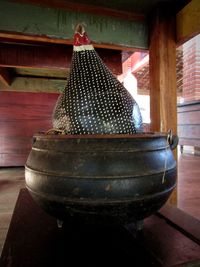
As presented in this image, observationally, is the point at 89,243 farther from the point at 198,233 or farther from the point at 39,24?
the point at 39,24

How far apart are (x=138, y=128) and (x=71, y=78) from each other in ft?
0.76

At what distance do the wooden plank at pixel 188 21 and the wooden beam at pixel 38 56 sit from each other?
0.78 meters

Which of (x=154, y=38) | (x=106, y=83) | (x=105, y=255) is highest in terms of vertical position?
(x=154, y=38)

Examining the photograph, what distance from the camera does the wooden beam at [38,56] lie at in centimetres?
171

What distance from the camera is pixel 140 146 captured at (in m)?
0.50

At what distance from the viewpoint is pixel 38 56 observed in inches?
68.6

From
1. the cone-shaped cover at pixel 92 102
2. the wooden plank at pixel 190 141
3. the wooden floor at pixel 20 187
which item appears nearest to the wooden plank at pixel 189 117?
the wooden plank at pixel 190 141

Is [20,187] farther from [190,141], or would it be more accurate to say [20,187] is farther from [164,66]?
[190,141]

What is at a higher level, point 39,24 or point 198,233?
point 39,24

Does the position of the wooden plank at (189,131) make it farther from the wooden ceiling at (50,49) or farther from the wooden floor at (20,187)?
the wooden ceiling at (50,49)

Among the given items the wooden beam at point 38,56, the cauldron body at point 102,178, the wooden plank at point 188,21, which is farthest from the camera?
the wooden beam at point 38,56

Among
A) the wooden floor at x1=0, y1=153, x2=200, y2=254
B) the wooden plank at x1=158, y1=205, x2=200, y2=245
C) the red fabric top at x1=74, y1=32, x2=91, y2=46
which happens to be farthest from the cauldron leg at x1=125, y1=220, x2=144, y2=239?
the wooden floor at x1=0, y1=153, x2=200, y2=254

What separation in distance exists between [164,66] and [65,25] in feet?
1.61

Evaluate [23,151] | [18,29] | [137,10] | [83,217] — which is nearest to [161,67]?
[137,10]
